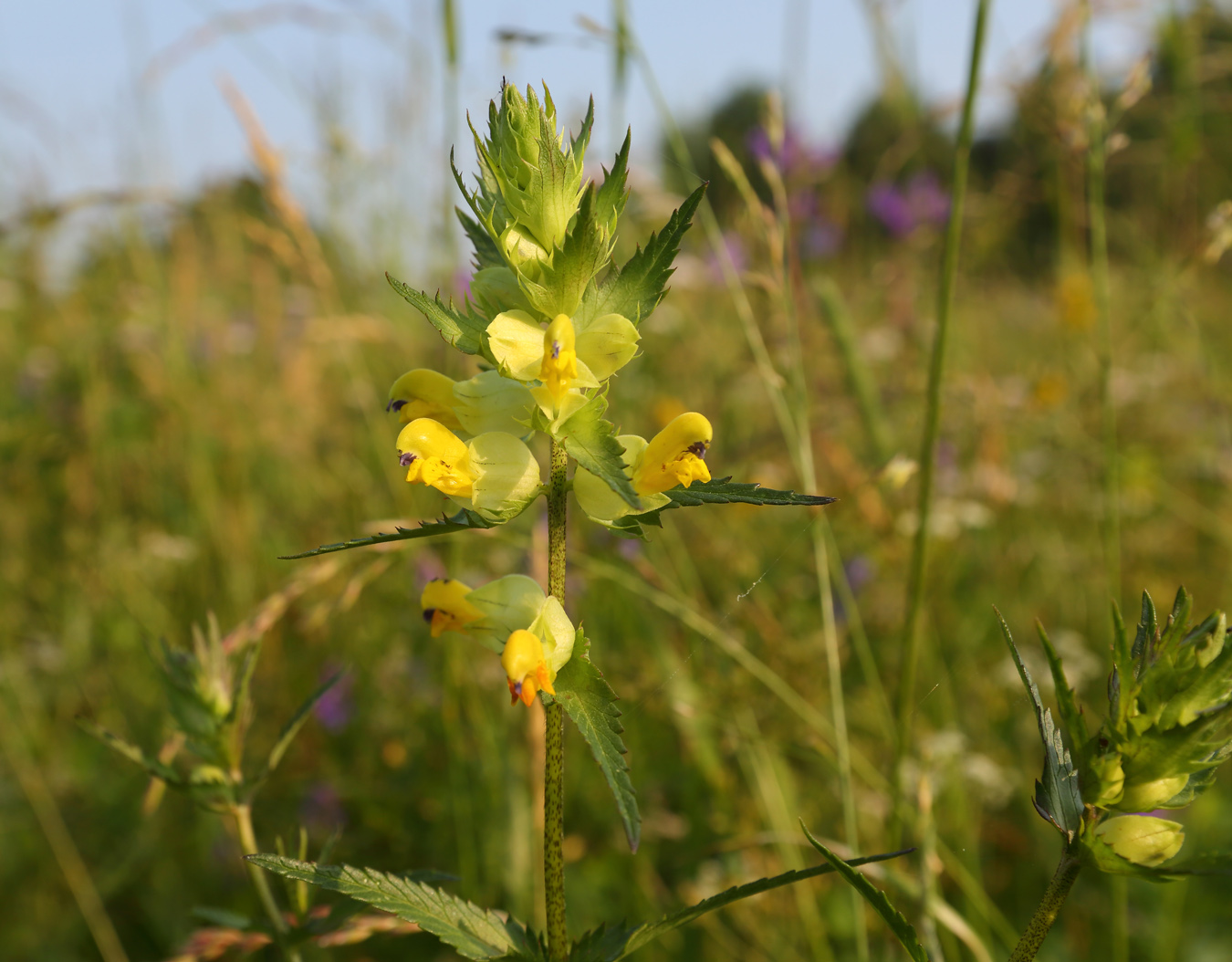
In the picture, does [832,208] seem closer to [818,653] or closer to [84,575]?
[818,653]

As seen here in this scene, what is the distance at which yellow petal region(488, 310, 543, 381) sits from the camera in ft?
2.29

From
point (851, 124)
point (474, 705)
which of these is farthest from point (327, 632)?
point (851, 124)

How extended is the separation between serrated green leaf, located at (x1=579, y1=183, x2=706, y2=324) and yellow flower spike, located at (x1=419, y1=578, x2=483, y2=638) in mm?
268

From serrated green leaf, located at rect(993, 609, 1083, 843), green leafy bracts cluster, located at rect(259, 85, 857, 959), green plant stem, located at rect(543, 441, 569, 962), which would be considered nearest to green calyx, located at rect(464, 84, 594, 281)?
green leafy bracts cluster, located at rect(259, 85, 857, 959)

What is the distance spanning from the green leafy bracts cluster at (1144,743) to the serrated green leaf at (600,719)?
27cm

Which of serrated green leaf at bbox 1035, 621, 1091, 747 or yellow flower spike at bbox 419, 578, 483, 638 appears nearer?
serrated green leaf at bbox 1035, 621, 1091, 747

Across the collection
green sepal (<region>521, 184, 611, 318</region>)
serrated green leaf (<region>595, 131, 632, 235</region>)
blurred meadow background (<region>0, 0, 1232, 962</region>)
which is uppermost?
serrated green leaf (<region>595, 131, 632, 235</region>)

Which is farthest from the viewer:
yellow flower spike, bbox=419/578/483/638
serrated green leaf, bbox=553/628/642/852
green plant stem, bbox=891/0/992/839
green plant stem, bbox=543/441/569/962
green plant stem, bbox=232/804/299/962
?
green plant stem, bbox=891/0/992/839

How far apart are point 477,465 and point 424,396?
0.12m

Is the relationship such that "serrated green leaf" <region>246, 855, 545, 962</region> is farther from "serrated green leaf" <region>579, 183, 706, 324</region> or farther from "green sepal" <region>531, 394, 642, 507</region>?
"serrated green leaf" <region>579, 183, 706, 324</region>

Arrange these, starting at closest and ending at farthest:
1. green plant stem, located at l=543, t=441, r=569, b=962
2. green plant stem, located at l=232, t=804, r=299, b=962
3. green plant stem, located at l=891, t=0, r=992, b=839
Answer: green plant stem, located at l=543, t=441, r=569, b=962 → green plant stem, located at l=232, t=804, r=299, b=962 → green plant stem, located at l=891, t=0, r=992, b=839

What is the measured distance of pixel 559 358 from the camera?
0.68m

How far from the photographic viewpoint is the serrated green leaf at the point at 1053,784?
0.60 metres

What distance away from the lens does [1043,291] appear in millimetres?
5992
